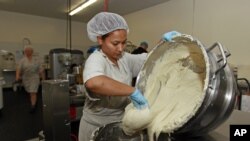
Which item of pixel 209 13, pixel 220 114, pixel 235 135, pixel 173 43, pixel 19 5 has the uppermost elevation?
pixel 19 5

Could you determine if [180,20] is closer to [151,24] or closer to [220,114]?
[151,24]

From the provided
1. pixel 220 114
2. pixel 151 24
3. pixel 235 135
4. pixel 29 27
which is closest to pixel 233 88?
pixel 220 114

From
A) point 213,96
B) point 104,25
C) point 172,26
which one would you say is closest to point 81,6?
point 172,26

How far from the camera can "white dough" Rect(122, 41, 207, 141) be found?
0.68 meters

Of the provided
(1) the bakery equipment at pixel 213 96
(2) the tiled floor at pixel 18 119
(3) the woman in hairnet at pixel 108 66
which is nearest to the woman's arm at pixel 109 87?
(3) the woman in hairnet at pixel 108 66

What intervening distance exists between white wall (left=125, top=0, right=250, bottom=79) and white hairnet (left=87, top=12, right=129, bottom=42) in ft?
7.78

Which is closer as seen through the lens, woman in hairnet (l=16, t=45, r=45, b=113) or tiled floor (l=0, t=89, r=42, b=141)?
tiled floor (l=0, t=89, r=42, b=141)

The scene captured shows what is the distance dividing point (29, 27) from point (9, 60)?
76 centimetres

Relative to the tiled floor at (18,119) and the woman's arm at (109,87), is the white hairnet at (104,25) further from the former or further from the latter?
the tiled floor at (18,119)

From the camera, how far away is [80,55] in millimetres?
3070

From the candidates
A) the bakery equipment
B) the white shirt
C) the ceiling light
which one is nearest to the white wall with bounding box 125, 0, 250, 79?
the ceiling light

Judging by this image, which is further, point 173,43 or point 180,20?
point 180,20

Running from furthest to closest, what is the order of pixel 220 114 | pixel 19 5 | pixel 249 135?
pixel 19 5, pixel 249 135, pixel 220 114

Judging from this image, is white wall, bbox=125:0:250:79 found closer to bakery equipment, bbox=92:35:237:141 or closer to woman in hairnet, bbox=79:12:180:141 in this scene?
woman in hairnet, bbox=79:12:180:141
